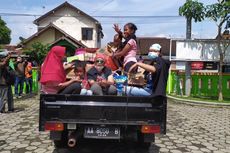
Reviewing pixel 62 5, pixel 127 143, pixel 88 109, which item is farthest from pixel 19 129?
pixel 62 5

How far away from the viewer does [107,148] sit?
6.51 meters

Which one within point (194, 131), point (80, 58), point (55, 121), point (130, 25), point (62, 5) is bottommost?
point (194, 131)

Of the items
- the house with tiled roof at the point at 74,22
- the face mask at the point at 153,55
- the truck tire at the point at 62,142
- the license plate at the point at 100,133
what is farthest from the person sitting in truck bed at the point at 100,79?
the house with tiled roof at the point at 74,22

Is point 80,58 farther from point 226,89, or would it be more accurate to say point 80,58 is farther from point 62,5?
point 62,5

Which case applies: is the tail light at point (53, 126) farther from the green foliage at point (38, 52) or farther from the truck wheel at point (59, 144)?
the green foliage at point (38, 52)

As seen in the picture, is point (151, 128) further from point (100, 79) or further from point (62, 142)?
point (62, 142)

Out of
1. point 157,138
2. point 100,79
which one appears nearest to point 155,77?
point 100,79

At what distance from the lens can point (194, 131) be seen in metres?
8.47

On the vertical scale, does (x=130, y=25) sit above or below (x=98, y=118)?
above

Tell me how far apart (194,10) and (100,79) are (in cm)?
1065

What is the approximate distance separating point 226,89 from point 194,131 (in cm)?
891

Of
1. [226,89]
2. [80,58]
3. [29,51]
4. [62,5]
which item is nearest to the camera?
[80,58]

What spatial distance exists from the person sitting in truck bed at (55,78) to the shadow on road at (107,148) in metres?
1.24

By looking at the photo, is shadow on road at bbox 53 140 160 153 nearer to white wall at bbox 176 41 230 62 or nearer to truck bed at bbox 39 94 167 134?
truck bed at bbox 39 94 167 134
